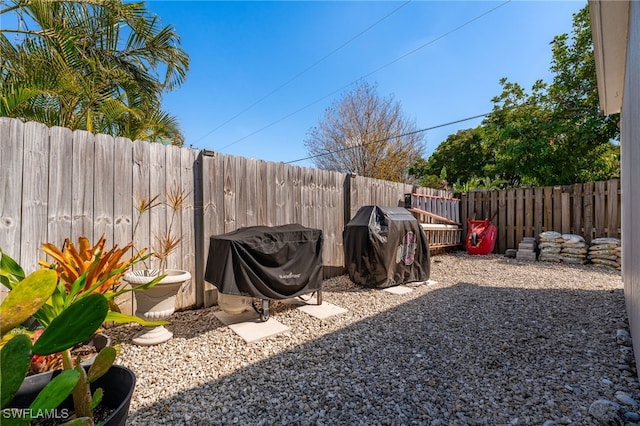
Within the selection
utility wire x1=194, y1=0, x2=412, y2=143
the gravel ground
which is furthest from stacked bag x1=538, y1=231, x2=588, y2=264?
utility wire x1=194, y1=0, x2=412, y2=143

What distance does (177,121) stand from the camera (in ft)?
23.9

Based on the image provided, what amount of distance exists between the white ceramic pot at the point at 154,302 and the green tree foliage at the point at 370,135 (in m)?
10.5

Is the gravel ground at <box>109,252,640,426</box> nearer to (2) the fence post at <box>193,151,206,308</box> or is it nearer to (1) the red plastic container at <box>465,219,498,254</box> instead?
(2) the fence post at <box>193,151,206,308</box>

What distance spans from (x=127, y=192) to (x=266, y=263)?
1547 mm

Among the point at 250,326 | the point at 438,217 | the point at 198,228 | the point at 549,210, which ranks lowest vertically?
the point at 250,326

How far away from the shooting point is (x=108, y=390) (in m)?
1.32

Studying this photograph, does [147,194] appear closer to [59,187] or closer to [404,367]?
[59,187]

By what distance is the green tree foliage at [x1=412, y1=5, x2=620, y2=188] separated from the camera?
7445 millimetres

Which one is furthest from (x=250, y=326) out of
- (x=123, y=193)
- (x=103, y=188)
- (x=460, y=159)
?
(x=460, y=159)

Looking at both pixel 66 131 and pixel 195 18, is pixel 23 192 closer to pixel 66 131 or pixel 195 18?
pixel 66 131

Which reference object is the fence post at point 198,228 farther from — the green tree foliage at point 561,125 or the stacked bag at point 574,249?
the green tree foliage at point 561,125

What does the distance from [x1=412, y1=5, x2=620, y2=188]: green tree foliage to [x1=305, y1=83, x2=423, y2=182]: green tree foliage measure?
3.72 metres

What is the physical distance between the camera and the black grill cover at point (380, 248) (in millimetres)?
4133

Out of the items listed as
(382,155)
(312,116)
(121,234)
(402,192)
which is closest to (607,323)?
(402,192)
